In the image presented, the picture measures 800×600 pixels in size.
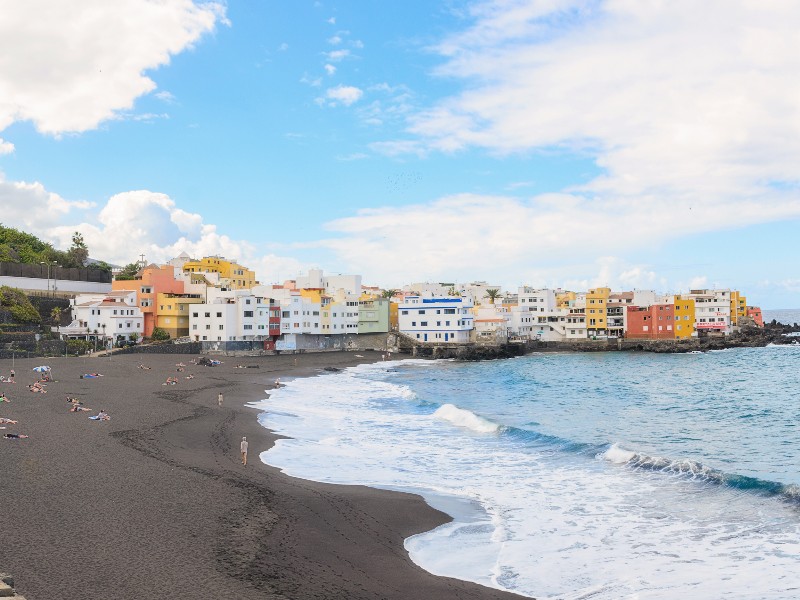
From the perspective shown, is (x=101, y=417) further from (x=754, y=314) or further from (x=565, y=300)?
(x=754, y=314)

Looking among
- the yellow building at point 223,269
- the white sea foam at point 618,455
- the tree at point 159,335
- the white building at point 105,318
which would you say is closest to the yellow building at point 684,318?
the yellow building at point 223,269

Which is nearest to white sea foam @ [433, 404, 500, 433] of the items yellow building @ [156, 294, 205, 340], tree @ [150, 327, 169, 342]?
tree @ [150, 327, 169, 342]

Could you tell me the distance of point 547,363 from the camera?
68250 mm

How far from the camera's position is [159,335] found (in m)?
65.4

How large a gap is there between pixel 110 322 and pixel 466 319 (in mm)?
43650

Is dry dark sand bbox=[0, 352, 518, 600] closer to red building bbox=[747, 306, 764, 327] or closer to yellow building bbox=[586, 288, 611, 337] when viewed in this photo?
yellow building bbox=[586, 288, 611, 337]

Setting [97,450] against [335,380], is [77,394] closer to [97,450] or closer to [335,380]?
[97,450]

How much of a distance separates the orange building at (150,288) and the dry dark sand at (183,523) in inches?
1705

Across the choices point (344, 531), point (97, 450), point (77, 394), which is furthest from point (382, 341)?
point (344, 531)

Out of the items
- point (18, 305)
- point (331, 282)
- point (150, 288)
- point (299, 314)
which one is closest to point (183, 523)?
point (18, 305)

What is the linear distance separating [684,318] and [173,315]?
2746 inches

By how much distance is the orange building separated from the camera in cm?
6700

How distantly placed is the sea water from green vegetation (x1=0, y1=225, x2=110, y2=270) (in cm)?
5113

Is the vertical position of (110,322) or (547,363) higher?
(110,322)
